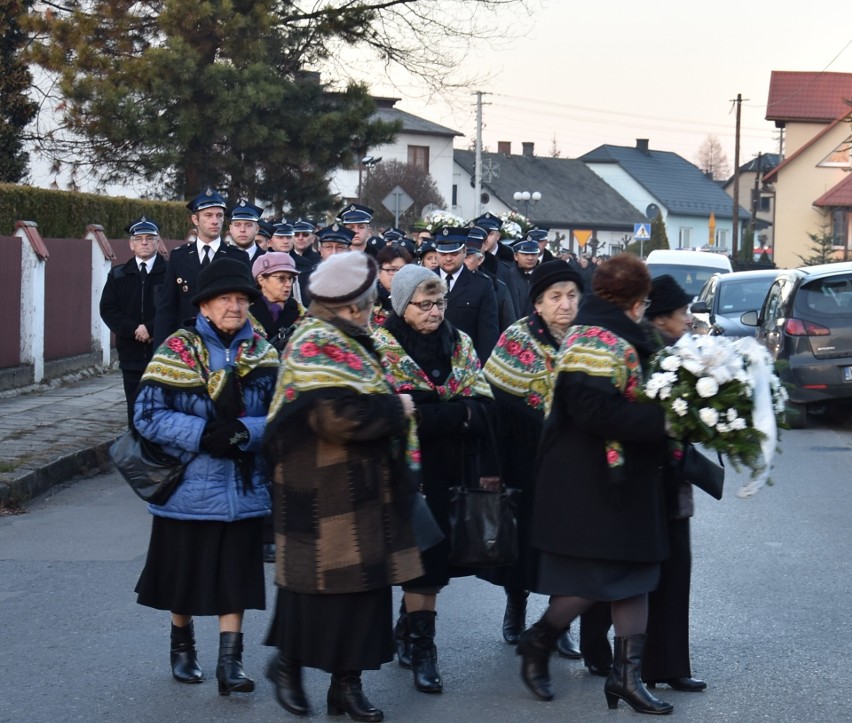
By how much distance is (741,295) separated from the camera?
20422 mm

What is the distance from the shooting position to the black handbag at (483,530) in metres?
Answer: 6.05

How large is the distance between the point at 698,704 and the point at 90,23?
23.1 metres

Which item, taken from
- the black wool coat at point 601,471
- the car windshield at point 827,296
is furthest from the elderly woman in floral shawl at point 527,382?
the car windshield at point 827,296

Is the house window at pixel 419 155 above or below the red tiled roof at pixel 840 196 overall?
above

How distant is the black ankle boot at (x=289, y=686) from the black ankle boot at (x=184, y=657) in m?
0.64

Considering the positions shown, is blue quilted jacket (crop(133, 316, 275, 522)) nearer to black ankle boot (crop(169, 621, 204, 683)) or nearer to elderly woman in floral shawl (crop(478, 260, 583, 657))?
black ankle boot (crop(169, 621, 204, 683))

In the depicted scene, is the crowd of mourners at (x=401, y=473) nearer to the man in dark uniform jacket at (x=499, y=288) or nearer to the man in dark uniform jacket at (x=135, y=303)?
the man in dark uniform jacket at (x=135, y=303)

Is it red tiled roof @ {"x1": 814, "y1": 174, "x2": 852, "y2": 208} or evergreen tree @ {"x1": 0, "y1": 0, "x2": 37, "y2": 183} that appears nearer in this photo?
evergreen tree @ {"x1": 0, "y1": 0, "x2": 37, "y2": 183}

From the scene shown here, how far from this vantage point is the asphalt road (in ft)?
18.9

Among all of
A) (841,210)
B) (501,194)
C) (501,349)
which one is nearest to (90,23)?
(501,349)

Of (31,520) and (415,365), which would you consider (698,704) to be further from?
(31,520)

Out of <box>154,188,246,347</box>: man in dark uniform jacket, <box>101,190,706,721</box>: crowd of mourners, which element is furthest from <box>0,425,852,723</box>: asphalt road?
<box>154,188,246,347</box>: man in dark uniform jacket

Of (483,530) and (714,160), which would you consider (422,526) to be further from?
(714,160)

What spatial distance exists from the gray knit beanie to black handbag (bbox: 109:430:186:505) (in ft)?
3.67
